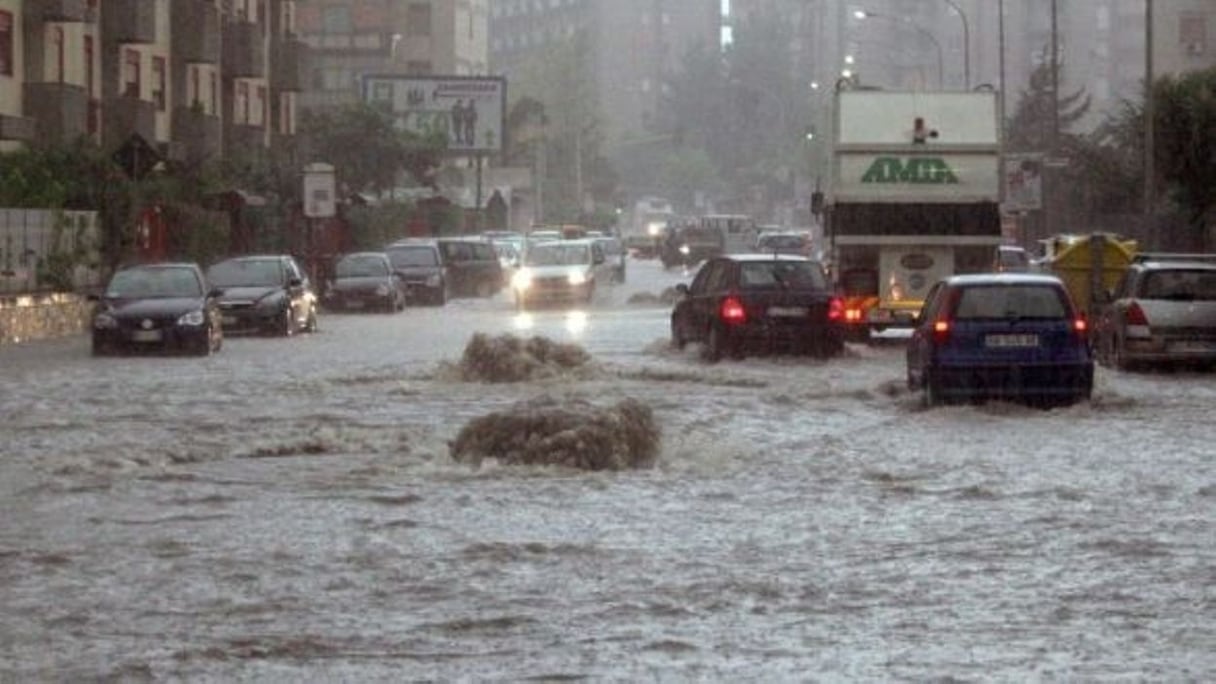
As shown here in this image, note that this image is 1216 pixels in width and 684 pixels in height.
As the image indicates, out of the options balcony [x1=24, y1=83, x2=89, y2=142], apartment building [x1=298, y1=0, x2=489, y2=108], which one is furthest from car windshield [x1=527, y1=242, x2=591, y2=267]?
apartment building [x1=298, y1=0, x2=489, y2=108]

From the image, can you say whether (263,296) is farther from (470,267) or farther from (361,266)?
(470,267)

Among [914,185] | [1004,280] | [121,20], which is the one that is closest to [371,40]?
[121,20]

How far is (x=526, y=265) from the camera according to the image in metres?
63.2

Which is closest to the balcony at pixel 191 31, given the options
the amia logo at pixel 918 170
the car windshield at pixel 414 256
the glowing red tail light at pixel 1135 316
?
the car windshield at pixel 414 256

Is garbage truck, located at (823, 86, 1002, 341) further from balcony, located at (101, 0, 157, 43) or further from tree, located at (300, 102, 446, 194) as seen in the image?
tree, located at (300, 102, 446, 194)

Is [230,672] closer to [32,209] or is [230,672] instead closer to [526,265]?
[32,209]

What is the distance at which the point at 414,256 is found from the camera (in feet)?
228

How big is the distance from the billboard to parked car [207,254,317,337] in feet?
215

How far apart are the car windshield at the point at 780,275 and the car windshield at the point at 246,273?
13333mm

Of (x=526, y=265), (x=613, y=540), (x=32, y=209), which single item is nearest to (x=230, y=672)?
(x=613, y=540)

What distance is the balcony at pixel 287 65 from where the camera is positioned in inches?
3383

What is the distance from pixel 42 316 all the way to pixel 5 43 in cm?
1129

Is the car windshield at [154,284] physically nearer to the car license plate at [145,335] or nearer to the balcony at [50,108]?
the car license plate at [145,335]

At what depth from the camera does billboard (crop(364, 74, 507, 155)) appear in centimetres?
11506
